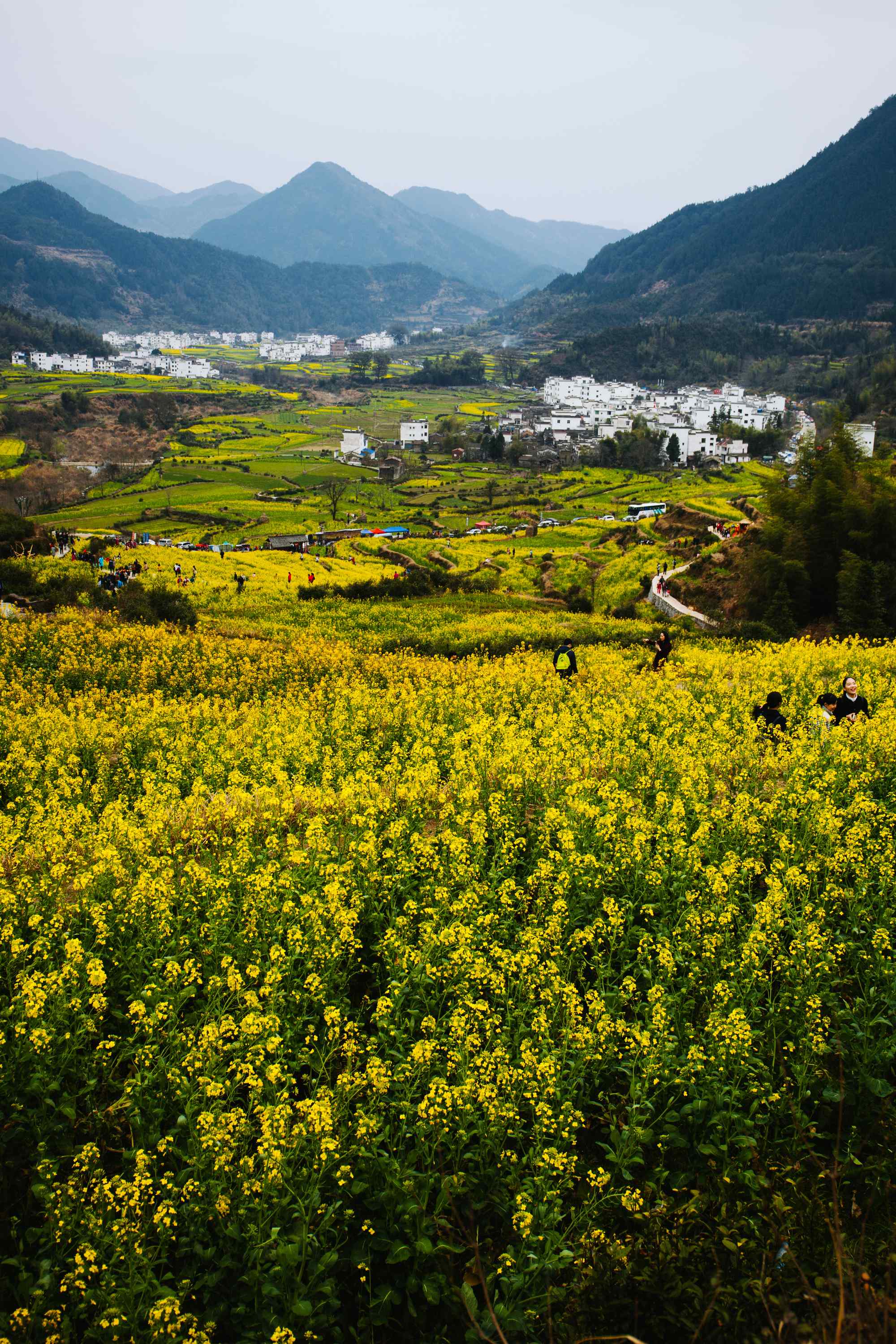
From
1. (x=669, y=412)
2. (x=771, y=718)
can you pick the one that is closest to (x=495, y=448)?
(x=669, y=412)

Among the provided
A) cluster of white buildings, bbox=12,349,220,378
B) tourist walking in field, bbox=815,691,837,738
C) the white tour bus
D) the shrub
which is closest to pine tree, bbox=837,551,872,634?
tourist walking in field, bbox=815,691,837,738

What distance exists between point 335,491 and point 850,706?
67.9 m

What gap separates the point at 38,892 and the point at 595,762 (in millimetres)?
6351

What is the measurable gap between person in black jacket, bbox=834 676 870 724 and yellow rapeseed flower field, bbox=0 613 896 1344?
982 millimetres

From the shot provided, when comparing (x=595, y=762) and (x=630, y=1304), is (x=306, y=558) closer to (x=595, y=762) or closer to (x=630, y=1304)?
(x=595, y=762)

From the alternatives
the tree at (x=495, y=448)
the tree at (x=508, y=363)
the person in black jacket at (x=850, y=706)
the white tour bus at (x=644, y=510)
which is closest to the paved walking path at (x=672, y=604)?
the person in black jacket at (x=850, y=706)

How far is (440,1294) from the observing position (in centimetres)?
425

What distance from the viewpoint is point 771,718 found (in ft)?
38.2

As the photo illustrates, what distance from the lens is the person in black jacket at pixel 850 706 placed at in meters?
11.1

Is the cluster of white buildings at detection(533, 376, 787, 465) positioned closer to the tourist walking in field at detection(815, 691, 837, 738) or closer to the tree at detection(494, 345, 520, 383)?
the tree at detection(494, 345, 520, 383)

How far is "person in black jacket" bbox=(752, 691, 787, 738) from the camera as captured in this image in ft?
37.4

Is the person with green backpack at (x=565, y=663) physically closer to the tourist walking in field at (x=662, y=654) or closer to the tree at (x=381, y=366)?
the tourist walking in field at (x=662, y=654)

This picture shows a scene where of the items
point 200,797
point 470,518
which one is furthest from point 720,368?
point 200,797

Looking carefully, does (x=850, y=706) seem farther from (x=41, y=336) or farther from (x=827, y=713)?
(x=41, y=336)
